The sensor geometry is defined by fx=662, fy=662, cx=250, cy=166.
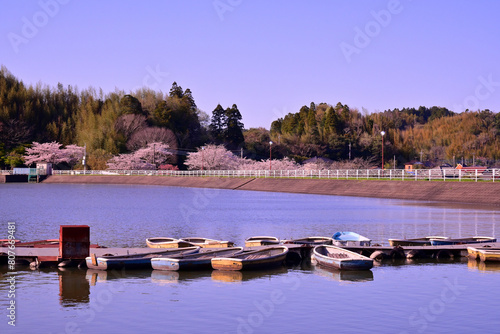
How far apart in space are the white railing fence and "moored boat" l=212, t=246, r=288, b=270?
1588 inches

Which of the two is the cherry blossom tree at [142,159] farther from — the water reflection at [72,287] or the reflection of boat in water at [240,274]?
the reflection of boat in water at [240,274]

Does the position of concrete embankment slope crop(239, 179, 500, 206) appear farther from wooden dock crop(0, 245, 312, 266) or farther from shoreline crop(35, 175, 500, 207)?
wooden dock crop(0, 245, 312, 266)

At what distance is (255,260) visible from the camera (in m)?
24.3

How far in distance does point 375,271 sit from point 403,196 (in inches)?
1663

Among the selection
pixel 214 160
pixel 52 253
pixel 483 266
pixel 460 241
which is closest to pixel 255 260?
pixel 52 253

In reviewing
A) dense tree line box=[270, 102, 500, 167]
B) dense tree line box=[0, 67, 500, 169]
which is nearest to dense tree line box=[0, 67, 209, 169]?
dense tree line box=[0, 67, 500, 169]

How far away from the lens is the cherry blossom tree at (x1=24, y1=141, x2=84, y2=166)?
463ft

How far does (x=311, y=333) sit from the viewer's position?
16062mm

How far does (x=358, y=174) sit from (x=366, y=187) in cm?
762

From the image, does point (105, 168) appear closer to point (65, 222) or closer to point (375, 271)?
point (65, 222)

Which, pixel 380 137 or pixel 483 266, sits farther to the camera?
pixel 380 137

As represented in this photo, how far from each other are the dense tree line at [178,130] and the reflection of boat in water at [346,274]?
118m

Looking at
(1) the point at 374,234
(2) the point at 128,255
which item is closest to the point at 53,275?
(2) the point at 128,255

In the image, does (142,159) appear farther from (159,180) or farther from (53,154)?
(159,180)
